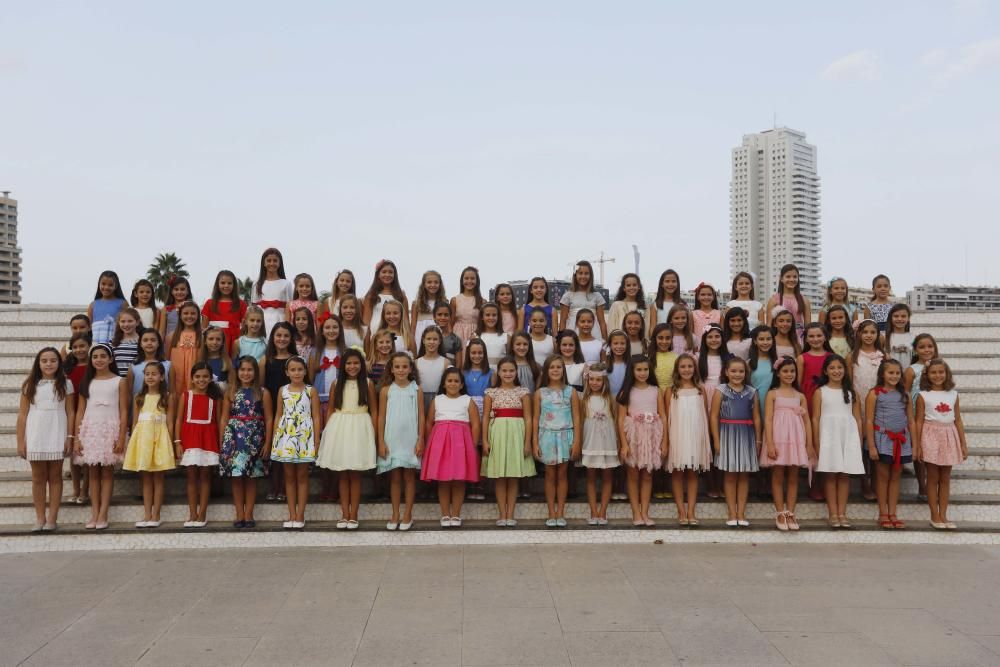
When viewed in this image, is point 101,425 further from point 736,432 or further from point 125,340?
point 736,432

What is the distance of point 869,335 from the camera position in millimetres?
6543

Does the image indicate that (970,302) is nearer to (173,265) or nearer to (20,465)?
(173,265)

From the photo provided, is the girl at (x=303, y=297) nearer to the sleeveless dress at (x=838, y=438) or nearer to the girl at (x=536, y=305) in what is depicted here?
the girl at (x=536, y=305)

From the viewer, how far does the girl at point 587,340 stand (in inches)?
275

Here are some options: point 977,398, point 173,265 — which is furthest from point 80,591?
point 173,265

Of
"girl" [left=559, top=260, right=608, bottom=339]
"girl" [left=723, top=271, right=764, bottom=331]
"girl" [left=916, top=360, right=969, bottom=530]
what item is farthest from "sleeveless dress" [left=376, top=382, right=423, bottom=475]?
"girl" [left=916, top=360, right=969, bottom=530]

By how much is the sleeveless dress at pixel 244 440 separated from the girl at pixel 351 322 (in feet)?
3.79

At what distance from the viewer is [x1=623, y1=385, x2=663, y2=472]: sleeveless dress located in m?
6.12

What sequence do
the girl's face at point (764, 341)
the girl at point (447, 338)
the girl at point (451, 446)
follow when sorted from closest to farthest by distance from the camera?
1. the girl at point (451, 446)
2. the girl's face at point (764, 341)
3. the girl at point (447, 338)

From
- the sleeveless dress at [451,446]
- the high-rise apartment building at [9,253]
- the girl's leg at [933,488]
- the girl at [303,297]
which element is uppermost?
the high-rise apartment building at [9,253]

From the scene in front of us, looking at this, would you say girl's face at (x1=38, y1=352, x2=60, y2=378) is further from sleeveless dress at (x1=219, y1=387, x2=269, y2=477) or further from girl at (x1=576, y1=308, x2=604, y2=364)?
girl at (x1=576, y1=308, x2=604, y2=364)

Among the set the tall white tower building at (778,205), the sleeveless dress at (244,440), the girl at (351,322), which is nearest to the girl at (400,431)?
the girl at (351,322)

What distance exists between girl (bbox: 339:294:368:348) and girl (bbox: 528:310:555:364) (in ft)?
5.42

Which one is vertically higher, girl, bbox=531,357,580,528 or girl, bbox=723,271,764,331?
girl, bbox=723,271,764,331
